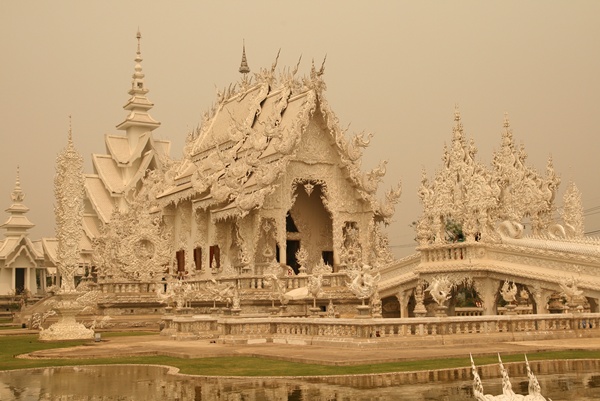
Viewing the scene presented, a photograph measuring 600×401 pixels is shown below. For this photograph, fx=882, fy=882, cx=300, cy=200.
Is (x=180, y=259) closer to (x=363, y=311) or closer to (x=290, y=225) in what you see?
(x=290, y=225)

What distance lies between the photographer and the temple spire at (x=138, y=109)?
55.3 meters

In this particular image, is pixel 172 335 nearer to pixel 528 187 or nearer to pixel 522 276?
pixel 522 276

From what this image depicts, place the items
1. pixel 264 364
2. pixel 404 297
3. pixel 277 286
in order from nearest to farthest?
pixel 264 364
pixel 277 286
pixel 404 297

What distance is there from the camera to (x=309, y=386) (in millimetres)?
11789

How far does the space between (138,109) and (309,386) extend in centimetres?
4660

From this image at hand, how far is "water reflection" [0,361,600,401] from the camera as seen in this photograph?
1086cm

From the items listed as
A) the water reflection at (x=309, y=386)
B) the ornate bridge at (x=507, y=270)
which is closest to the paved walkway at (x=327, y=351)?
the water reflection at (x=309, y=386)

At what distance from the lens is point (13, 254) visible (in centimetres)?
5956

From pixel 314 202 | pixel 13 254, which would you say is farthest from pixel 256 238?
pixel 13 254

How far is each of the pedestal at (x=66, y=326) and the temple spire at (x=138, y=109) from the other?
31.9 m

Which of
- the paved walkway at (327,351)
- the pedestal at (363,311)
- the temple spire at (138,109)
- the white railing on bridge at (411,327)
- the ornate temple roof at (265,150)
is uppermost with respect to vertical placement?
the temple spire at (138,109)

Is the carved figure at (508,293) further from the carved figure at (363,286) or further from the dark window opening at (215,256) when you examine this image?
the dark window opening at (215,256)

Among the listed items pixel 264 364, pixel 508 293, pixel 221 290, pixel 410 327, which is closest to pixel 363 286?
pixel 410 327

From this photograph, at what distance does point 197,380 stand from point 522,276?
44.9ft
